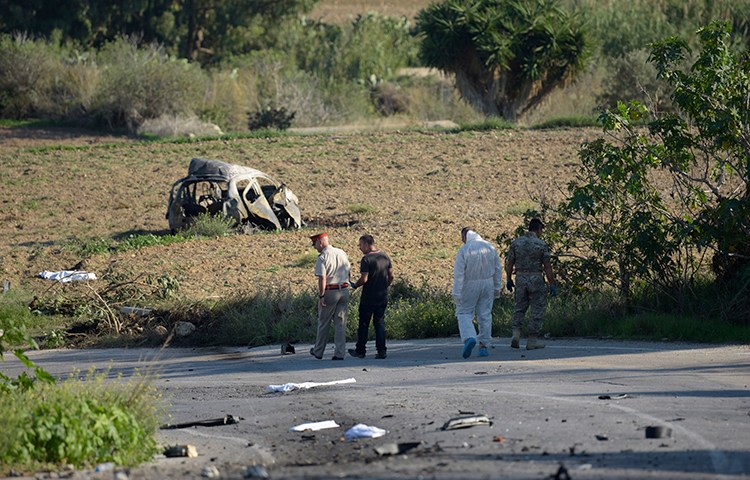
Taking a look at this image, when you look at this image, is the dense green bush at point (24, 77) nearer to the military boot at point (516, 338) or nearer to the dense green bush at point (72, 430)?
the military boot at point (516, 338)

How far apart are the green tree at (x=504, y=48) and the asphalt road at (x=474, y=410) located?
26.3m

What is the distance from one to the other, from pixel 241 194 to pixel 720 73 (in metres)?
13.6

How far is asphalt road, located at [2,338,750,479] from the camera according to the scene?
8.78 metres

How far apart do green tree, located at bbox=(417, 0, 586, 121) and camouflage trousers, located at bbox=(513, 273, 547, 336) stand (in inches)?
1036

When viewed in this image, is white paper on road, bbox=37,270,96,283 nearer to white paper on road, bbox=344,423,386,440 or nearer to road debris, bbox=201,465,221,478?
white paper on road, bbox=344,423,386,440

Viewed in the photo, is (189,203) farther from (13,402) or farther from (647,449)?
(647,449)

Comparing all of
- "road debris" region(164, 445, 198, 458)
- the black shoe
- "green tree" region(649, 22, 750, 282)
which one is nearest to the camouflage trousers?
the black shoe

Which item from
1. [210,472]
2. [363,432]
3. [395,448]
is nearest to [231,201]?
[363,432]

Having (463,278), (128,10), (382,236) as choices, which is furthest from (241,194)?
(128,10)

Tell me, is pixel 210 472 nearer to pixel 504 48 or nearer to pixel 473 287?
pixel 473 287

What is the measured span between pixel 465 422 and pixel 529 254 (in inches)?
197

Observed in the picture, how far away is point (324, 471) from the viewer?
8.84m

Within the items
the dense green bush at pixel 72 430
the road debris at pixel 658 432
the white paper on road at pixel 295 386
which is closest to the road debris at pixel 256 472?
the dense green bush at pixel 72 430

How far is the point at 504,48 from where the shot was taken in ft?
133
